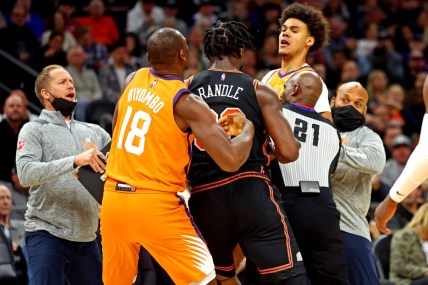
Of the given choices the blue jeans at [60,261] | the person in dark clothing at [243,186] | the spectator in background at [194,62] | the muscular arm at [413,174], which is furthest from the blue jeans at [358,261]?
the spectator in background at [194,62]

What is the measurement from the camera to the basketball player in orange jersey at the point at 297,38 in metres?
6.66

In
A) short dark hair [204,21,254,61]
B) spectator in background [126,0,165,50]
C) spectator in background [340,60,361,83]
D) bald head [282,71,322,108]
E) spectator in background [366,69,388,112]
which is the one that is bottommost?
spectator in background [366,69,388,112]

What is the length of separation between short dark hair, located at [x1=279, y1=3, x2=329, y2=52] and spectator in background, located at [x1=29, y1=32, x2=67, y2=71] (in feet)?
18.3

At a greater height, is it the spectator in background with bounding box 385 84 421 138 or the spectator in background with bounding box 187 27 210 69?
the spectator in background with bounding box 187 27 210 69

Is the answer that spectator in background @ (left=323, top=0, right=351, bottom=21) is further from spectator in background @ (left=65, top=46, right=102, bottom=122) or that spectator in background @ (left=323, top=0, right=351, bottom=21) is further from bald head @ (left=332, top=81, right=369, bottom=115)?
bald head @ (left=332, top=81, right=369, bottom=115)

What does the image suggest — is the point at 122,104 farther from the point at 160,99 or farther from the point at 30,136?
the point at 30,136

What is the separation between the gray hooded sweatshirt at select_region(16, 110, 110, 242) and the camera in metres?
6.17

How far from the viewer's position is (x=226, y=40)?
5504mm

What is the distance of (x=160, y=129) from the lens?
16.8ft

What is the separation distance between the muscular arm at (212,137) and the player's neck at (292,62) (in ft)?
5.57

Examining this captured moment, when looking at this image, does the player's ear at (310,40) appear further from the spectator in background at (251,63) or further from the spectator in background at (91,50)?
the spectator in background at (251,63)

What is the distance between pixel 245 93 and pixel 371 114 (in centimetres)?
849

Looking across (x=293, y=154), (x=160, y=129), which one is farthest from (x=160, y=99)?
(x=293, y=154)

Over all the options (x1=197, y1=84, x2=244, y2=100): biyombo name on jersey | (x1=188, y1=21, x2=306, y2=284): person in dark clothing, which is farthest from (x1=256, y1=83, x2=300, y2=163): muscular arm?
(x1=197, y1=84, x2=244, y2=100): biyombo name on jersey
